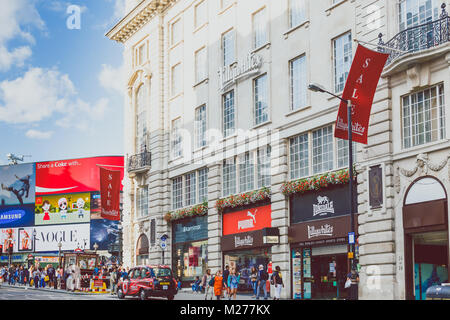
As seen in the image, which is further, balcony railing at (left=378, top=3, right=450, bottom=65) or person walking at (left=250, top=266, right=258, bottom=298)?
person walking at (left=250, top=266, right=258, bottom=298)

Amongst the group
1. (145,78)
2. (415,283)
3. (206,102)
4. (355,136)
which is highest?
(145,78)

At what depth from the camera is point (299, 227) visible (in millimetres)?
35719

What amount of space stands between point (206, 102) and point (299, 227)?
12988 millimetres

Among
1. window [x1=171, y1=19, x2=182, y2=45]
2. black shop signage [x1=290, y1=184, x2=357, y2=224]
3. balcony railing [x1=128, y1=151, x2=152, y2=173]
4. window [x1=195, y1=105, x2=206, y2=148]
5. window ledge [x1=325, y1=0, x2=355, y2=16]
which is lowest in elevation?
black shop signage [x1=290, y1=184, x2=357, y2=224]

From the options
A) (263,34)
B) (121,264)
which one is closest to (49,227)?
(121,264)

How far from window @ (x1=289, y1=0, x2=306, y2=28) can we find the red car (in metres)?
14.1

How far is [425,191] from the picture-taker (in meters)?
28.3

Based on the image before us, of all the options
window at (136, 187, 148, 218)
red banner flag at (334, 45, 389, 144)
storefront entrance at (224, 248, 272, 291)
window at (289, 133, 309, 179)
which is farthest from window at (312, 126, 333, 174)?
window at (136, 187, 148, 218)

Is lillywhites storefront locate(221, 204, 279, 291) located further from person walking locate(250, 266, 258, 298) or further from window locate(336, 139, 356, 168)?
window locate(336, 139, 356, 168)

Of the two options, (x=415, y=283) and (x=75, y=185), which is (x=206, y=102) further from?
(x=75, y=185)

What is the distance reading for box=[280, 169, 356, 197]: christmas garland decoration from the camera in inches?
1271

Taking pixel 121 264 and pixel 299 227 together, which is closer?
pixel 299 227

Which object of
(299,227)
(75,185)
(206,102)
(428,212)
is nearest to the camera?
(428,212)

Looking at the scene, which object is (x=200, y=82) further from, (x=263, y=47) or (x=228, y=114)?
(x=263, y=47)
